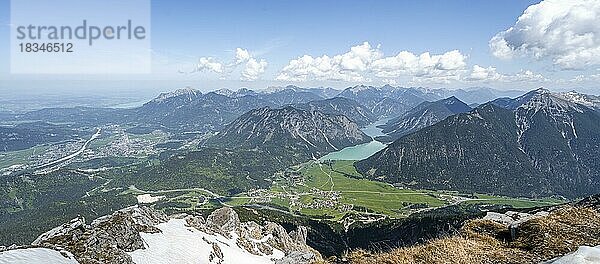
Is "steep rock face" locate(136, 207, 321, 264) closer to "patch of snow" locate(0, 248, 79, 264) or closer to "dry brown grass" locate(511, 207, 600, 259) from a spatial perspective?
"patch of snow" locate(0, 248, 79, 264)

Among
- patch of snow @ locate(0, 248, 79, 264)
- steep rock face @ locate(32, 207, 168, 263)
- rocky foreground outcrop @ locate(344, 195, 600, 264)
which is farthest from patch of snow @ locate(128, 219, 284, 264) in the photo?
rocky foreground outcrop @ locate(344, 195, 600, 264)

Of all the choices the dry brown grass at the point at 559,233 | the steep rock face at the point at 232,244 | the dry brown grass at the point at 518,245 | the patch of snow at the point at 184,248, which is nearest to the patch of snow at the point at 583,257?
the dry brown grass at the point at 518,245

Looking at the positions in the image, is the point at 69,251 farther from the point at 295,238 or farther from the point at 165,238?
the point at 295,238

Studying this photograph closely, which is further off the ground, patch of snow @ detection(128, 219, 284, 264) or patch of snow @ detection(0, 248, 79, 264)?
patch of snow @ detection(0, 248, 79, 264)

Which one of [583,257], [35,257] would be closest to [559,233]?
[583,257]

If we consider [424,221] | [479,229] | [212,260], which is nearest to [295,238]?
[212,260]

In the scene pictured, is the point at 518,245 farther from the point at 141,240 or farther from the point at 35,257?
the point at 141,240
